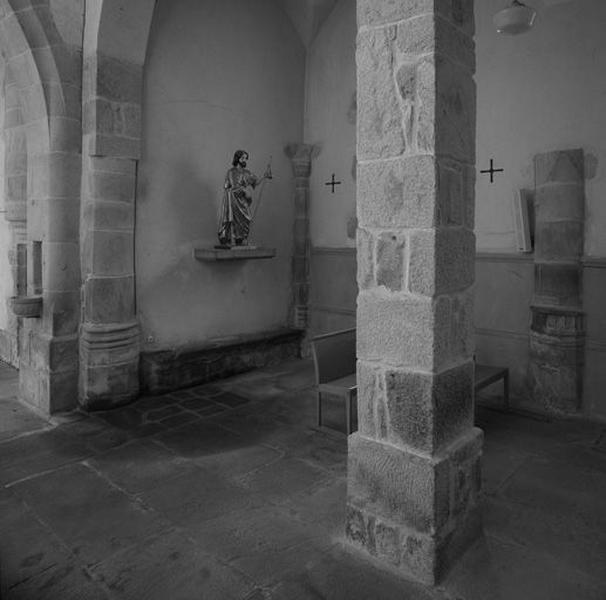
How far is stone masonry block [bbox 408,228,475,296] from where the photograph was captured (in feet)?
6.63

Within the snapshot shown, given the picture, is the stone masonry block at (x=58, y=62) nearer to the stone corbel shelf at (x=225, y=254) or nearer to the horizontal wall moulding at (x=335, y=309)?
the stone corbel shelf at (x=225, y=254)

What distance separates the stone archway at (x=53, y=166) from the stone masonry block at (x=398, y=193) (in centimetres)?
289

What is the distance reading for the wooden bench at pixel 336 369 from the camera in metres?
3.67

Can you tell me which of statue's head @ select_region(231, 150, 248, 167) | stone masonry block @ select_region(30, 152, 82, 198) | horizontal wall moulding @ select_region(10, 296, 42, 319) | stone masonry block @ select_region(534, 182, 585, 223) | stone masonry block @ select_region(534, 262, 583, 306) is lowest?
horizontal wall moulding @ select_region(10, 296, 42, 319)

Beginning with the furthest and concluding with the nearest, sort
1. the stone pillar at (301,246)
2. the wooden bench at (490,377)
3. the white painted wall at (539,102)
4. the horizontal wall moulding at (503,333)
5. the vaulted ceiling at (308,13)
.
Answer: the stone pillar at (301,246), the vaulted ceiling at (308,13), the horizontal wall moulding at (503,333), the white painted wall at (539,102), the wooden bench at (490,377)

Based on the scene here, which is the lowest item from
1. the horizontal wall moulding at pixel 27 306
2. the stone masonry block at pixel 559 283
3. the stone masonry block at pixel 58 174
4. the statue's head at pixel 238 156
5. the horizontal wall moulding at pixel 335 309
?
the horizontal wall moulding at pixel 335 309

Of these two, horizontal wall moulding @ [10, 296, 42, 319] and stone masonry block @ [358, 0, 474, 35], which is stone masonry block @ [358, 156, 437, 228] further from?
horizontal wall moulding @ [10, 296, 42, 319]

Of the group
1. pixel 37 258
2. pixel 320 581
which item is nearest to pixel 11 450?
pixel 37 258

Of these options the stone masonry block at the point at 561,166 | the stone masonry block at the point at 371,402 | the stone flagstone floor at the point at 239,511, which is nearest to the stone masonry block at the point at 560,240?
the stone masonry block at the point at 561,166

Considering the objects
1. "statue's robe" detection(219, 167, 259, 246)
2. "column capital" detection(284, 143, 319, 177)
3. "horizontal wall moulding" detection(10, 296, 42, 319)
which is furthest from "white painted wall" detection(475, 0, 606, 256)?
"horizontal wall moulding" detection(10, 296, 42, 319)

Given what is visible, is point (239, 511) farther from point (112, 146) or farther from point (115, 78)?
point (115, 78)

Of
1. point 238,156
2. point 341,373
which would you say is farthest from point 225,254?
point 341,373

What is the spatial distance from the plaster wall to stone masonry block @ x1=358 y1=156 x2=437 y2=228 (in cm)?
293

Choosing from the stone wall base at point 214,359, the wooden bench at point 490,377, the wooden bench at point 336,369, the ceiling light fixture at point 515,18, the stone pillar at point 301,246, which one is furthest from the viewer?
the stone pillar at point 301,246
